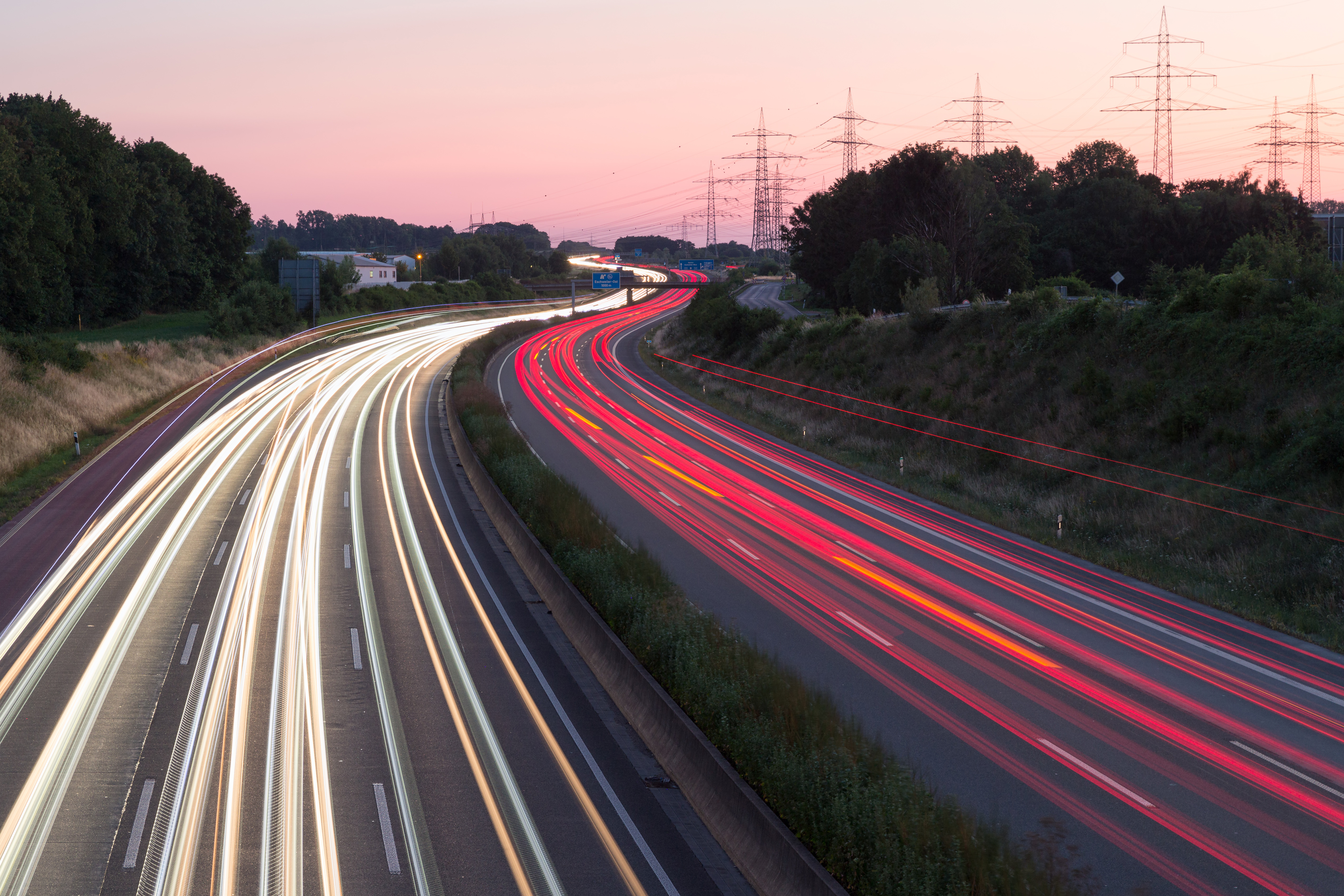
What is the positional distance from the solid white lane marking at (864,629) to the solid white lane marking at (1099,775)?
467 cm

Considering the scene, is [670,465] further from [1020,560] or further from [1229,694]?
[1229,694]

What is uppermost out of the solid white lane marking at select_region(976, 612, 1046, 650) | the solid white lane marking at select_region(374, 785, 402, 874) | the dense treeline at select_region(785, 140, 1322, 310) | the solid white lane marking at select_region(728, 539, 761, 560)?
the dense treeline at select_region(785, 140, 1322, 310)

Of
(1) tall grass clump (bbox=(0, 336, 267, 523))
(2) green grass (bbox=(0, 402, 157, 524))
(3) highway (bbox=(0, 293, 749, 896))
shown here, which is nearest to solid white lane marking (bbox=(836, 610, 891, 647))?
(3) highway (bbox=(0, 293, 749, 896))

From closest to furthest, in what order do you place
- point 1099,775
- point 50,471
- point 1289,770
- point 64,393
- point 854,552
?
point 1099,775 → point 1289,770 → point 854,552 → point 50,471 → point 64,393

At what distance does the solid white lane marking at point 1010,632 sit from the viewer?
19.3 metres

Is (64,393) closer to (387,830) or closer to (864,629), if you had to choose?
(864,629)

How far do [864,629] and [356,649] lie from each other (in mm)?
9669

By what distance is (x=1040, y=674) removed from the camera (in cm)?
1772

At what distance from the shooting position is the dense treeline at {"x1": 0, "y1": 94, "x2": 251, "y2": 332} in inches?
3027

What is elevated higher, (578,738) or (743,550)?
(578,738)

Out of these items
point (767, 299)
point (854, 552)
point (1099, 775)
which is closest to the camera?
point (1099, 775)

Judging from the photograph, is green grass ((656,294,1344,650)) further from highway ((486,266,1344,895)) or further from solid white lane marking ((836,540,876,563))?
solid white lane marking ((836,540,876,563))

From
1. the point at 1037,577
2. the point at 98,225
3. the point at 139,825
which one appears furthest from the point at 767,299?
the point at 139,825

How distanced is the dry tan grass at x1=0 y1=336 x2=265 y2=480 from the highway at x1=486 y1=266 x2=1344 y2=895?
836 inches
